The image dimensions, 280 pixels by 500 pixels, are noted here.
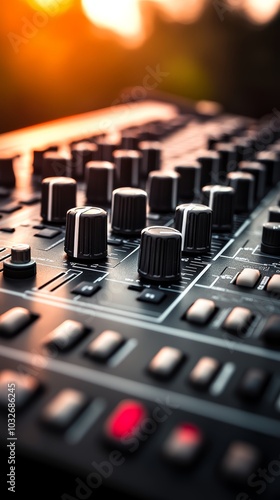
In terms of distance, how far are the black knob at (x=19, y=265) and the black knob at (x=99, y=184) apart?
1.69ft

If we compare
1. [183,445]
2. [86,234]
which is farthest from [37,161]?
[183,445]

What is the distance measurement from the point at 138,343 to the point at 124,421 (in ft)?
0.60

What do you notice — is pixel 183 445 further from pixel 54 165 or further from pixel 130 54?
pixel 130 54

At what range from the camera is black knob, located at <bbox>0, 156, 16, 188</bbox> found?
61.9 inches

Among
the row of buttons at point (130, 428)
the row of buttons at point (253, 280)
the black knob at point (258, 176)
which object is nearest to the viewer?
the row of buttons at point (130, 428)

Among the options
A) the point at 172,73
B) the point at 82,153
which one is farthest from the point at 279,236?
the point at 172,73

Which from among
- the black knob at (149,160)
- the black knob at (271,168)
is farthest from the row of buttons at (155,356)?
the black knob at (271,168)

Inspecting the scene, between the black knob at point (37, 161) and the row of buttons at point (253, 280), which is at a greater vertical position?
the black knob at point (37, 161)

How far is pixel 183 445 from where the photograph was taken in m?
0.60

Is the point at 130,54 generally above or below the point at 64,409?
above

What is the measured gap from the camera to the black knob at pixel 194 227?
1.15 meters

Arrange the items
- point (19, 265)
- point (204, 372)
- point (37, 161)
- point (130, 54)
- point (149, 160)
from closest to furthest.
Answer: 1. point (204, 372)
2. point (19, 265)
3. point (37, 161)
4. point (149, 160)
5. point (130, 54)

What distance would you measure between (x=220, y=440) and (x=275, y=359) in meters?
0.18

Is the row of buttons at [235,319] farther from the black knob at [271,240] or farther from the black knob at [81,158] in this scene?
the black knob at [81,158]
